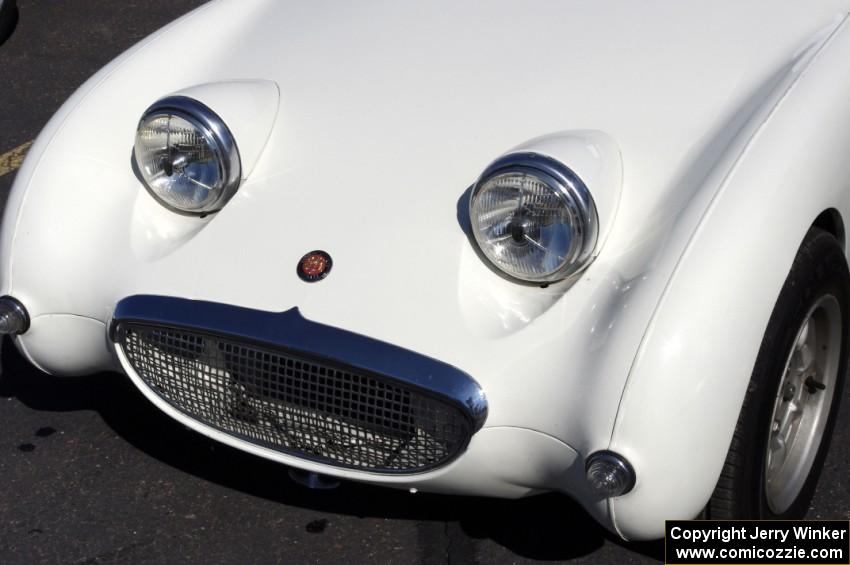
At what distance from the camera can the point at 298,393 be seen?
2531 mm

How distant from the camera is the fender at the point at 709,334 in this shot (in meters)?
2.27

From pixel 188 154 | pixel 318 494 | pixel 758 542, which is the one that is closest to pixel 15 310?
pixel 188 154

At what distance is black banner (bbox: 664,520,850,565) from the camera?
8.52 feet

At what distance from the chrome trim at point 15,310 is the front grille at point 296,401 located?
1.03 feet

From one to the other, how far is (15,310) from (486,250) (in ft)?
3.92

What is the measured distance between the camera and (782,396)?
2.81 meters

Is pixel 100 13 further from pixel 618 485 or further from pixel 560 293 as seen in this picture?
pixel 618 485

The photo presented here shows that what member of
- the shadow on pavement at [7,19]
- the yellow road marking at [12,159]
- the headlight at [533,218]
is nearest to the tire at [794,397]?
the headlight at [533,218]

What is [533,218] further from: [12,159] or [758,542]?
[12,159]

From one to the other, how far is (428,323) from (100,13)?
4384 millimetres

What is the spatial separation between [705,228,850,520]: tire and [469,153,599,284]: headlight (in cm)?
45

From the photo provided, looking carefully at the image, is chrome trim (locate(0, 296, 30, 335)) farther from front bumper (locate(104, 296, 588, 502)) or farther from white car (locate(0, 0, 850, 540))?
front bumper (locate(104, 296, 588, 502))

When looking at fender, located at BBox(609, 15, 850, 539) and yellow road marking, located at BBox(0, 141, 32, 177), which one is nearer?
fender, located at BBox(609, 15, 850, 539)

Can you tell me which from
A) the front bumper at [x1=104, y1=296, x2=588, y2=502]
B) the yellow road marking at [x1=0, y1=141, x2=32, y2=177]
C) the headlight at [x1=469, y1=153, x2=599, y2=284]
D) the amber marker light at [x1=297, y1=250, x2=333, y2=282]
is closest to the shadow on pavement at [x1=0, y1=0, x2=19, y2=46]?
the yellow road marking at [x1=0, y1=141, x2=32, y2=177]
